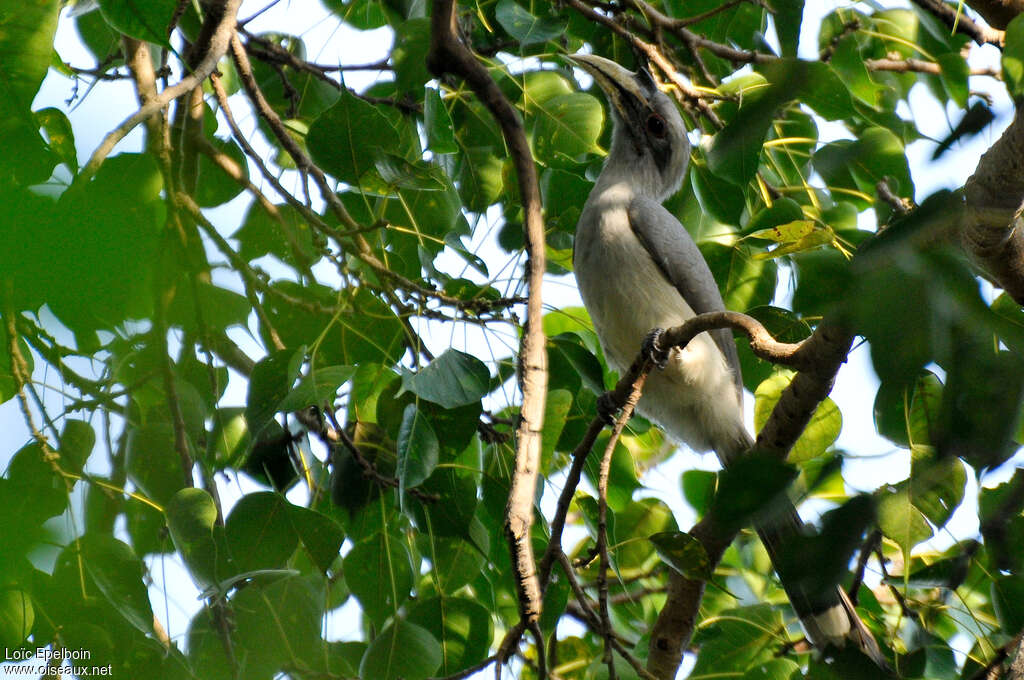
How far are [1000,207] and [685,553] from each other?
1.56 m

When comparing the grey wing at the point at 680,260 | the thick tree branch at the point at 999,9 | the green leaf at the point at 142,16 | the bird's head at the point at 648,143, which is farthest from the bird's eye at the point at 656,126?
the green leaf at the point at 142,16

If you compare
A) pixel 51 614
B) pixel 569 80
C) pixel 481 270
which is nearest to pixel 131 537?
pixel 51 614

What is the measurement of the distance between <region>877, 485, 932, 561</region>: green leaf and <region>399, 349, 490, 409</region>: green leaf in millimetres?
1348

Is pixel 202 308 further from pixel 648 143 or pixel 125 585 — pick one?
pixel 648 143

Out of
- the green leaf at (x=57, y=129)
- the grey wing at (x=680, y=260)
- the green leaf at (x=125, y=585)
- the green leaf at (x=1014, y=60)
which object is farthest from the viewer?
the grey wing at (x=680, y=260)

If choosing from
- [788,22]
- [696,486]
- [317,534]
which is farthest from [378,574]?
[788,22]

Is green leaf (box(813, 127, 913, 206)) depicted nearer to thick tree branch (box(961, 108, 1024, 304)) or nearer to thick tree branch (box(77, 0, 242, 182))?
thick tree branch (box(961, 108, 1024, 304))

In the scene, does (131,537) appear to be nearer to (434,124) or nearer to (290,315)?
(290,315)

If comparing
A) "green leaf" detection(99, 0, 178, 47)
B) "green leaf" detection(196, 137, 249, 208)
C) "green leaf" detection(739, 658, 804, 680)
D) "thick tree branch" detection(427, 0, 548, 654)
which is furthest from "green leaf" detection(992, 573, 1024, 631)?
"green leaf" detection(196, 137, 249, 208)

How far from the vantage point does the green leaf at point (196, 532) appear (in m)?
2.36

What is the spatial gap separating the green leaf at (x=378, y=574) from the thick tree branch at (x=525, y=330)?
455 mm

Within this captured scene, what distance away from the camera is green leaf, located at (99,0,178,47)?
229cm

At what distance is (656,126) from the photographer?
5.59 metres

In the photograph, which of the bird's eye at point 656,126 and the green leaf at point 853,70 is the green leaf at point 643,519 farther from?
the bird's eye at point 656,126
